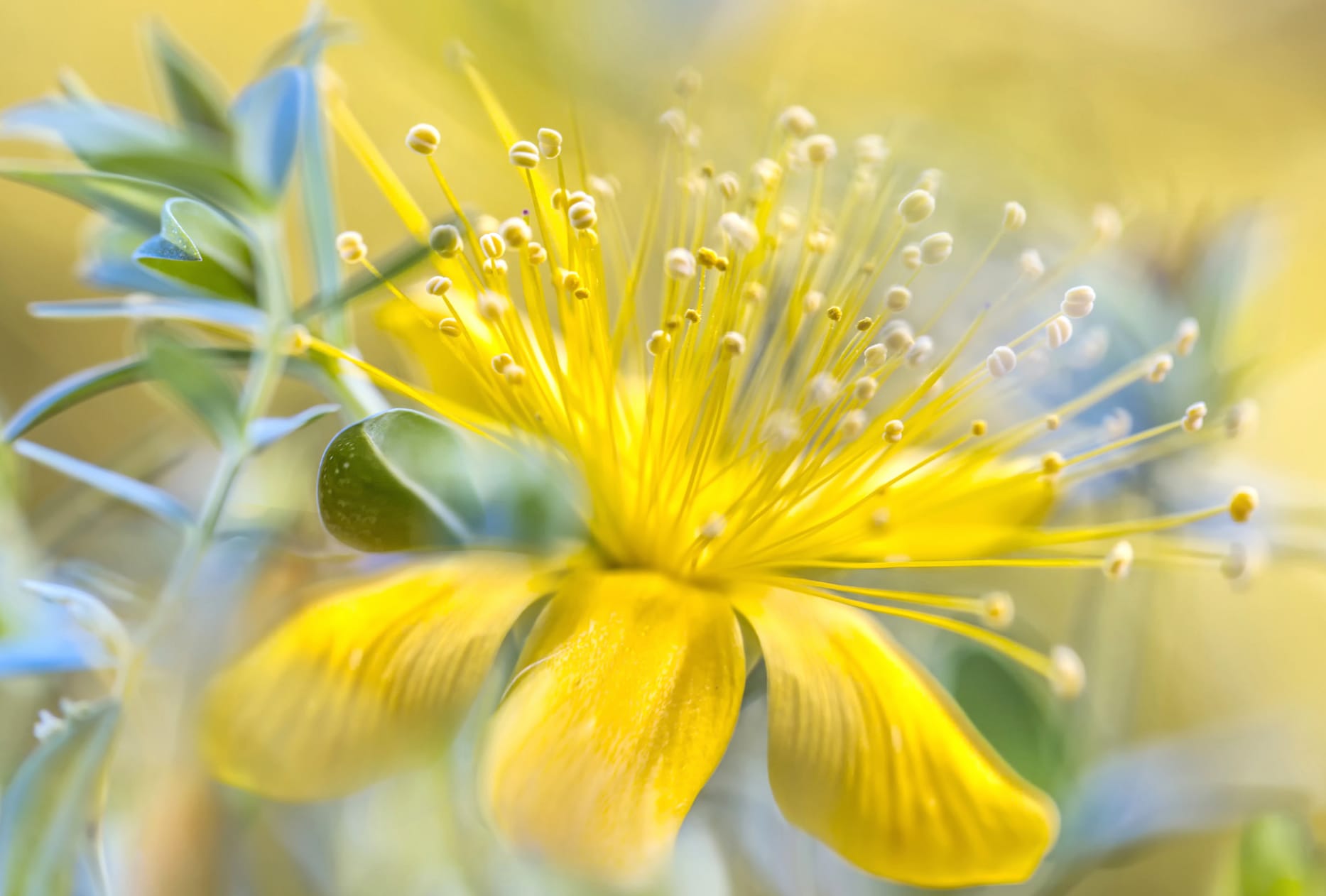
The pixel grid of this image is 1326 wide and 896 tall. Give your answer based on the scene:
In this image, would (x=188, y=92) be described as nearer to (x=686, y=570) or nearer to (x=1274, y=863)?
(x=686, y=570)

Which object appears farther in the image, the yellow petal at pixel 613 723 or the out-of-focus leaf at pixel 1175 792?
the out-of-focus leaf at pixel 1175 792

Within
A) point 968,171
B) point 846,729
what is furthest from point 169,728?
point 968,171

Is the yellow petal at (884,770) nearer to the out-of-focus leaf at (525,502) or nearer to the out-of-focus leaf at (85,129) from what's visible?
the out-of-focus leaf at (525,502)

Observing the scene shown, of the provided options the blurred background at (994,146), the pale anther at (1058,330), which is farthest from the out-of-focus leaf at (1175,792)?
the pale anther at (1058,330)

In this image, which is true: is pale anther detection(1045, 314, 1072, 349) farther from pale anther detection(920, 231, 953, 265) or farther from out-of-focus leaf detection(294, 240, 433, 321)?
out-of-focus leaf detection(294, 240, 433, 321)

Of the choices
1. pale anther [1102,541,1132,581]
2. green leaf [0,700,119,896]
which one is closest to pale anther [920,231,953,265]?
pale anther [1102,541,1132,581]

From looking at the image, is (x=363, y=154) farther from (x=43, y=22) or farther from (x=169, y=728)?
(x=43, y=22)
